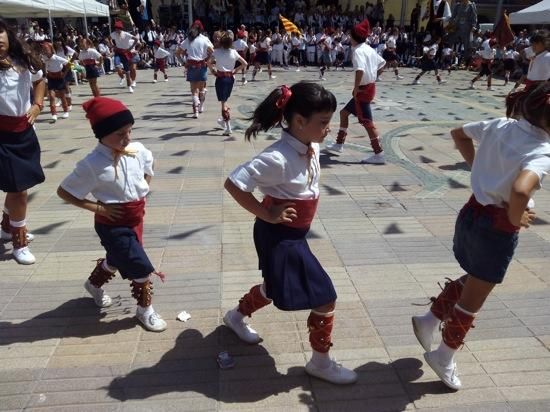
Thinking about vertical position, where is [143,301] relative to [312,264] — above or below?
below

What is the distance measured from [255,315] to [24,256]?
2154 mm

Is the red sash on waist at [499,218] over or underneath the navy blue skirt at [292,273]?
over

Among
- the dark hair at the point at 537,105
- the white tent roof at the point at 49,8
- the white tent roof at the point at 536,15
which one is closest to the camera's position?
the dark hair at the point at 537,105

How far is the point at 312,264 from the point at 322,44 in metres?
22.7

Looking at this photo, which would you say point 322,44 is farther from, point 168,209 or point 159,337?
point 159,337

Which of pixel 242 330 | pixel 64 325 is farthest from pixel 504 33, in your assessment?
pixel 64 325

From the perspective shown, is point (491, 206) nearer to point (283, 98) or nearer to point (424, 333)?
point (424, 333)

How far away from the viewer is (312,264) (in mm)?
2625

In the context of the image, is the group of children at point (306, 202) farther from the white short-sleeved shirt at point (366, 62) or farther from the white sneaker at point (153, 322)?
the white short-sleeved shirt at point (366, 62)

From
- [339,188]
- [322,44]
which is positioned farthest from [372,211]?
[322,44]

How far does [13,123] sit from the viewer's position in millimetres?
4094

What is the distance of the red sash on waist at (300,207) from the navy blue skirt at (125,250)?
974 millimetres

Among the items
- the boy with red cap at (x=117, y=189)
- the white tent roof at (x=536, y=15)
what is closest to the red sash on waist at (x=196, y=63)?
the boy with red cap at (x=117, y=189)

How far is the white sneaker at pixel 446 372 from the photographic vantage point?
2742 millimetres
